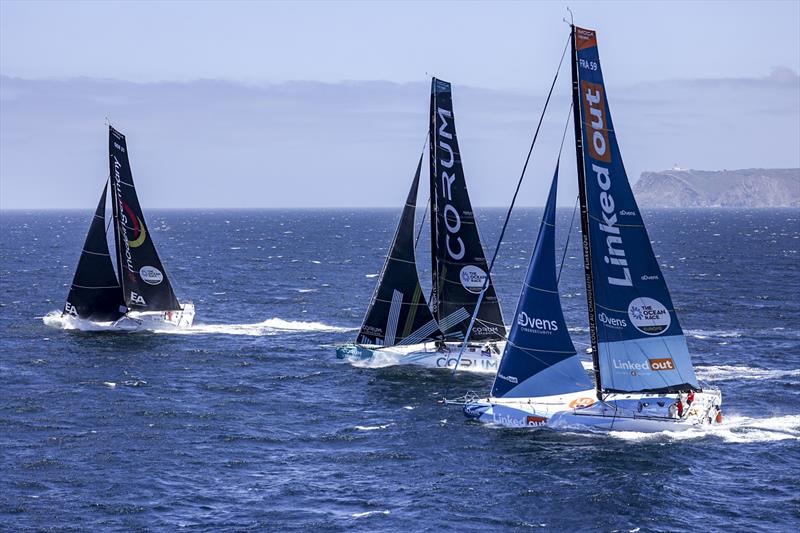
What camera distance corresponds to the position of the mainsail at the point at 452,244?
2276 inches

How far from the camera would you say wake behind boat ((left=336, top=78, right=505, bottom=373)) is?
57938mm

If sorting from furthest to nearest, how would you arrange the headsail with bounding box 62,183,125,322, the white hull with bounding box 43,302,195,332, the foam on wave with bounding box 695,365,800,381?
the white hull with bounding box 43,302,195,332 → the headsail with bounding box 62,183,125,322 → the foam on wave with bounding box 695,365,800,381

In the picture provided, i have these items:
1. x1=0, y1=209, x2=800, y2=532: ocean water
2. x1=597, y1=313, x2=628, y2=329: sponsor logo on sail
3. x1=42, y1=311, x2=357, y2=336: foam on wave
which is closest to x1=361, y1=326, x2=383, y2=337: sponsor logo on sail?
x1=0, y1=209, x2=800, y2=532: ocean water

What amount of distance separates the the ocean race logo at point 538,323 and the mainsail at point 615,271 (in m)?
1.77

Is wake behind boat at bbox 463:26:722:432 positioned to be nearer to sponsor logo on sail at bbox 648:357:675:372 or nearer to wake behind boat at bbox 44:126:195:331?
sponsor logo on sail at bbox 648:357:675:372

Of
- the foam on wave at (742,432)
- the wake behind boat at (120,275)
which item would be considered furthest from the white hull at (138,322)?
the foam on wave at (742,432)

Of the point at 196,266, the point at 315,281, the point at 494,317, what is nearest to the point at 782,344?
the point at 494,317

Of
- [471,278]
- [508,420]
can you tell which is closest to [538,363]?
[508,420]

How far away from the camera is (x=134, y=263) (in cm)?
7175

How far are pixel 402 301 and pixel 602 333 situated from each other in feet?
53.9

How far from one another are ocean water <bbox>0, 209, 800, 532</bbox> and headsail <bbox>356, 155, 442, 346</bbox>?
2.24 metres

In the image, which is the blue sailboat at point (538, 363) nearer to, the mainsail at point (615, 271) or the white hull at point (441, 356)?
the mainsail at point (615, 271)

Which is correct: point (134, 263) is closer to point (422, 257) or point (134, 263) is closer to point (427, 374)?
point (427, 374)

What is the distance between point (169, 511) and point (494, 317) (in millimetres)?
26926
